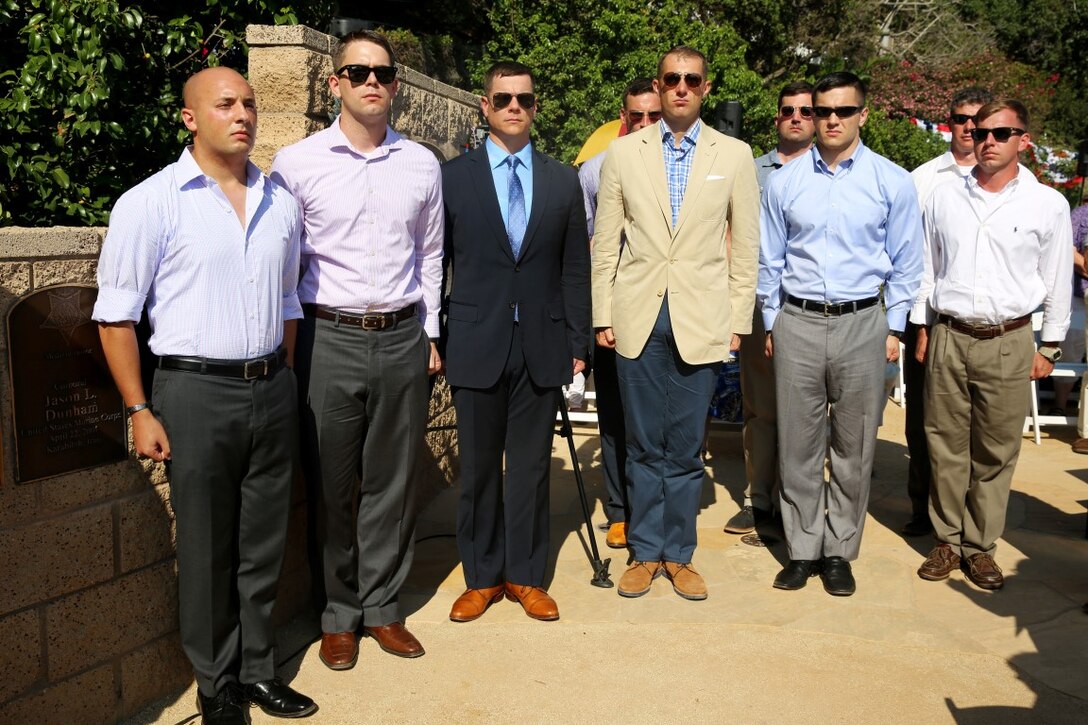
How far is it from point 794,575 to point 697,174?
1.97 m

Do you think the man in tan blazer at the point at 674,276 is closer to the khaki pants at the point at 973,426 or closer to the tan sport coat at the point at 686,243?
the tan sport coat at the point at 686,243

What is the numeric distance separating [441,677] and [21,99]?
12.6ft

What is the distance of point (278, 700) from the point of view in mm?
3840

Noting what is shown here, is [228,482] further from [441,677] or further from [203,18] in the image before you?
[203,18]

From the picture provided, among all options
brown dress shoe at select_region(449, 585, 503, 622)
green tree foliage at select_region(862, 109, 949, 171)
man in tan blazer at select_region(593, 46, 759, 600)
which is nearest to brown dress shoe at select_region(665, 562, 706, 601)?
man in tan blazer at select_region(593, 46, 759, 600)

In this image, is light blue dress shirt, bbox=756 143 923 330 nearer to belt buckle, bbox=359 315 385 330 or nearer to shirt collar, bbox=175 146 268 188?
belt buckle, bbox=359 315 385 330

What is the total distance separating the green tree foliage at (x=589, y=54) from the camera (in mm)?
13523

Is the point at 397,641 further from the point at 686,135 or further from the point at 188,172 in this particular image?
the point at 686,135

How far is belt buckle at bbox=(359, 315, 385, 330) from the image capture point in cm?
419

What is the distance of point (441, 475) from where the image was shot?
21.8 ft

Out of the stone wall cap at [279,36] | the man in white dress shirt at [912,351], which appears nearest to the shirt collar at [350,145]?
the stone wall cap at [279,36]

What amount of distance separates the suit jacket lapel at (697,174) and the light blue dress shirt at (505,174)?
2.28ft

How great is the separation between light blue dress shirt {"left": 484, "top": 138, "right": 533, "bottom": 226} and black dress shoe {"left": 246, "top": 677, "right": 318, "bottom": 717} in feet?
6.80

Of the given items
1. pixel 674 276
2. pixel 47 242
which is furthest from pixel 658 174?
pixel 47 242
